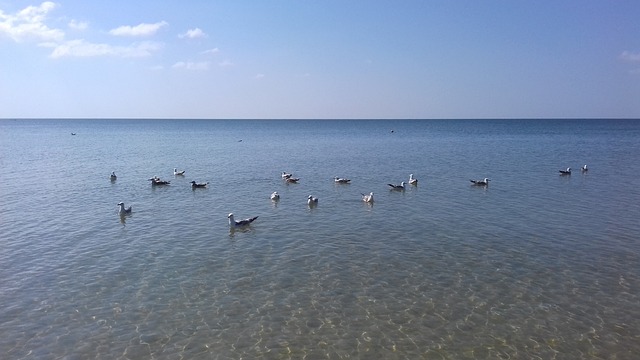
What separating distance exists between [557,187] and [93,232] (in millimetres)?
35353

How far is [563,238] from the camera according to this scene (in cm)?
2275

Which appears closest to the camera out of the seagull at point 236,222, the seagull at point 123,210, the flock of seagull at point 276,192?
the seagull at point 236,222

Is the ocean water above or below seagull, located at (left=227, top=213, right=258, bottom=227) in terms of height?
below

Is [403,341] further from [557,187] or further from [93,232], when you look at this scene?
[557,187]

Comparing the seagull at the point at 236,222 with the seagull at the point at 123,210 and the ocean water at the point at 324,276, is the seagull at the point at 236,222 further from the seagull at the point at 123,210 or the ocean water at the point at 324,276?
the seagull at the point at 123,210

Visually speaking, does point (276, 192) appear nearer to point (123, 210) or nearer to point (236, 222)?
point (236, 222)

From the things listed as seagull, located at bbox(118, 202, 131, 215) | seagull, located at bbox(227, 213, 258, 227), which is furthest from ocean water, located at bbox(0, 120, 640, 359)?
seagull, located at bbox(118, 202, 131, 215)

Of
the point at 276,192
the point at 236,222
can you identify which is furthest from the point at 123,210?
the point at 276,192

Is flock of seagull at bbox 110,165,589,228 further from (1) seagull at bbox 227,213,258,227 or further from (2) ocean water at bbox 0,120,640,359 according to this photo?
(2) ocean water at bbox 0,120,640,359

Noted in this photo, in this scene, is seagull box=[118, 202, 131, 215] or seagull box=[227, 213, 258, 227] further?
seagull box=[118, 202, 131, 215]

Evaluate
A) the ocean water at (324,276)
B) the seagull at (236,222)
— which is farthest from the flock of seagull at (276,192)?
the ocean water at (324,276)

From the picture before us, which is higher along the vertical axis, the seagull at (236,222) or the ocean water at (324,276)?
the seagull at (236,222)

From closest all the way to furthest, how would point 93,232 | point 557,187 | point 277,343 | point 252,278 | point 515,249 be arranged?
point 277,343, point 252,278, point 515,249, point 93,232, point 557,187

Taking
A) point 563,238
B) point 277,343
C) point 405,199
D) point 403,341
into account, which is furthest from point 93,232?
point 563,238
